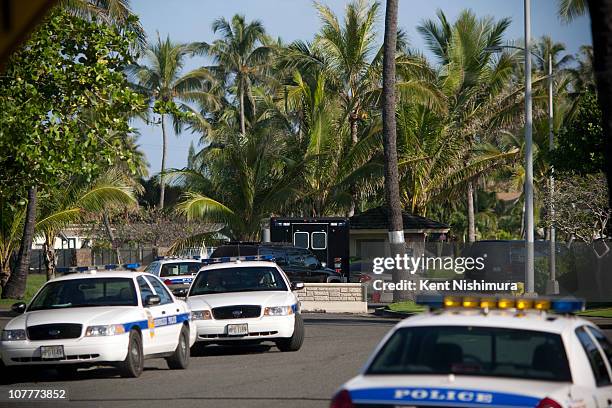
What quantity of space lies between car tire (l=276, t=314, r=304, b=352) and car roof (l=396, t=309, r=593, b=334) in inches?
438

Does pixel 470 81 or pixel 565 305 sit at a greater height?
pixel 470 81

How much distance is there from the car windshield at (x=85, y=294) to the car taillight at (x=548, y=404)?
32.2ft

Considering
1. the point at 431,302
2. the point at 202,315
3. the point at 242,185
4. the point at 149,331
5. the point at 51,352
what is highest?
the point at 242,185

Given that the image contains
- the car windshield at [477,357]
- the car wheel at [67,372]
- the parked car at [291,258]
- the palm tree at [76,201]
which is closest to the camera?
the car windshield at [477,357]

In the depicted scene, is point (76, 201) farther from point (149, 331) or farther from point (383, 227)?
point (149, 331)

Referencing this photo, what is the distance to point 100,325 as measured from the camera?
49.2ft

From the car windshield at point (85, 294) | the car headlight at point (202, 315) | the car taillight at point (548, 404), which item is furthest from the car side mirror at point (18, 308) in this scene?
the car taillight at point (548, 404)

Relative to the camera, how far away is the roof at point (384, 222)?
44000mm

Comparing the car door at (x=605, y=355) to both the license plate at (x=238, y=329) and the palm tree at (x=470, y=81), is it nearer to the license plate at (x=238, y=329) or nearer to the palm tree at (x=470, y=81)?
the license plate at (x=238, y=329)

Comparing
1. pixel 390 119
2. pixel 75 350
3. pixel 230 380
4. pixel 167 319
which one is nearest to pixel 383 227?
pixel 390 119

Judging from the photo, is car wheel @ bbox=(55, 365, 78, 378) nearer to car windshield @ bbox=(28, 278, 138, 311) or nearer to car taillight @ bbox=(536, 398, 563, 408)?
car windshield @ bbox=(28, 278, 138, 311)

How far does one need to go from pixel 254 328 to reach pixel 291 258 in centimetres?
1715

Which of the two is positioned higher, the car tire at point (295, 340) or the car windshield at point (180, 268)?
the car windshield at point (180, 268)

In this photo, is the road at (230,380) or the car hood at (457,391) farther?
the road at (230,380)
